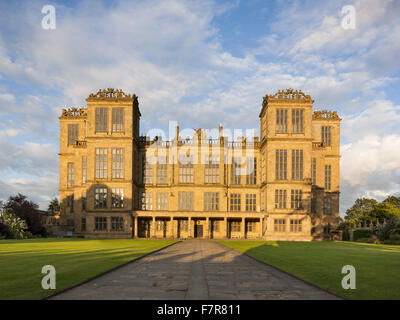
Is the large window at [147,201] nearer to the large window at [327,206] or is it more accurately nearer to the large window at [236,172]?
the large window at [236,172]

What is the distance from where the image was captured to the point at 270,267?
61.1 ft

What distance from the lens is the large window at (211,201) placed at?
5984 cm

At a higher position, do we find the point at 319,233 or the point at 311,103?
the point at 311,103

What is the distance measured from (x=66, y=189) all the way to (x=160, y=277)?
5466 cm

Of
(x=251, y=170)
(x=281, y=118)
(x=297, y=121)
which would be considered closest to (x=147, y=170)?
(x=251, y=170)

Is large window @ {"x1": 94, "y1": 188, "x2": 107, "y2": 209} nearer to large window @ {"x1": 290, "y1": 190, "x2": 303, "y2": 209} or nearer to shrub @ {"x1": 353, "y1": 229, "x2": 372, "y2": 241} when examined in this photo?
large window @ {"x1": 290, "y1": 190, "x2": 303, "y2": 209}

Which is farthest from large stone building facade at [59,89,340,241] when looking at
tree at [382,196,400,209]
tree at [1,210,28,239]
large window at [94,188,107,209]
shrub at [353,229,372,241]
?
tree at [382,196,400,209]

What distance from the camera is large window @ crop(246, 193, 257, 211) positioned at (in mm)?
61281

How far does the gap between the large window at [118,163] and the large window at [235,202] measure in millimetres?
20517

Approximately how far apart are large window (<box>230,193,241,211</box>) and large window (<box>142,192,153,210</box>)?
14923 millimetres

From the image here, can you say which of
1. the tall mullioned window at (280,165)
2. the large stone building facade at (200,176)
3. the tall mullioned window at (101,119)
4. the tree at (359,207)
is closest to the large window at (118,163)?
the large stone building facade at (200,176)
